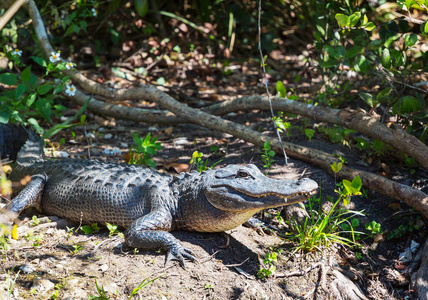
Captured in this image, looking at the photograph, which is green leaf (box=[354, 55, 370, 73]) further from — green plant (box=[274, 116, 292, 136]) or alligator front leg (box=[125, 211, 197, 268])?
alligator front leg (box=[125, 211, 197, 268])

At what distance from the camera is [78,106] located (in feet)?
22.2

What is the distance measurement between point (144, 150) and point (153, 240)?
4.50 ft

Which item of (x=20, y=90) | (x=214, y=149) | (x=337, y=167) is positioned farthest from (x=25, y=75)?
(x=337, y=167)

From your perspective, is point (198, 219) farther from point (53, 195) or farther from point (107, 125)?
point (107, 125)

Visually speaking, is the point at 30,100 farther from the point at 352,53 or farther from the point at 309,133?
the point at 352,53

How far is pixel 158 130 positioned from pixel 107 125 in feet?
2.57

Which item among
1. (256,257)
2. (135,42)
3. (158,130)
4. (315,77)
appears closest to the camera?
(256,257)

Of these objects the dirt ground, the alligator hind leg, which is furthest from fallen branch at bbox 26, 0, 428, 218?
the alligator hind leg

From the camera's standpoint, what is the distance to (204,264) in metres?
3.34

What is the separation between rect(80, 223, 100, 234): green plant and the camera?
149 inches

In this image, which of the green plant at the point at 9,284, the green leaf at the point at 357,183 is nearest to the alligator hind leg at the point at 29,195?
the green plant at the point at 9,284

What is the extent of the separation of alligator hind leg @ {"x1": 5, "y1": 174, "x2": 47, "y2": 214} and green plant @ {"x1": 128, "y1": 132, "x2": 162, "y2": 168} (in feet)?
3.26

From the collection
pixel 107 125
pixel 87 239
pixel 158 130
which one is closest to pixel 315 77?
pixel 158 130

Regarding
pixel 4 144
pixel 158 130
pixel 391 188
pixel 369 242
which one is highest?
pixel 4 144
